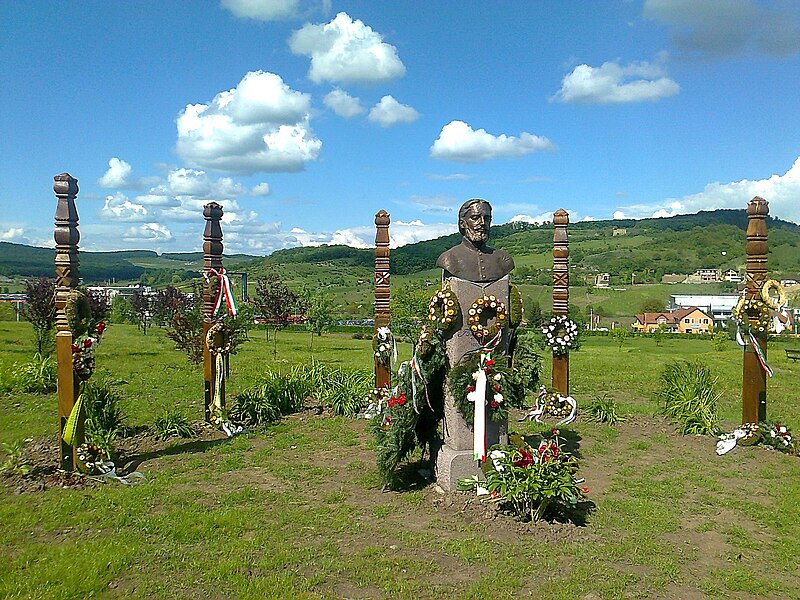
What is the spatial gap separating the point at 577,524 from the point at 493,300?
7.86 feet

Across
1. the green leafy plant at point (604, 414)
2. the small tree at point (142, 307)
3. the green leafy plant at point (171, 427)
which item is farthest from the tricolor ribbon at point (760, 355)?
the small tree at point (142, 307)

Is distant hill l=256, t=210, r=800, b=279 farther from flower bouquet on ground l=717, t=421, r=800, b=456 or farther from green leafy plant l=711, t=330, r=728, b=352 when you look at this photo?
flower bouquet on ground l=717, t=421, r=800, b=456

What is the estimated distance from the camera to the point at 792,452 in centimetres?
836

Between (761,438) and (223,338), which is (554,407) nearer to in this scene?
(761,438)

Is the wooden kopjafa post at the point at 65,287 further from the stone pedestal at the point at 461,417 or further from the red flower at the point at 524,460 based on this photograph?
the red flower at the point at 524,460

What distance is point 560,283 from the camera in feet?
35.0

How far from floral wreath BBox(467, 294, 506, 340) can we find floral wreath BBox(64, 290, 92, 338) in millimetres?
4773

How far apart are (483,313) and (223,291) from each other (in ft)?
16.5

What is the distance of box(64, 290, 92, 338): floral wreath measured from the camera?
7.18 m

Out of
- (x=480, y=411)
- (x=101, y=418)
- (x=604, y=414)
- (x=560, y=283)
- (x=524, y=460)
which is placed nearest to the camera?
(x=524, y=460)

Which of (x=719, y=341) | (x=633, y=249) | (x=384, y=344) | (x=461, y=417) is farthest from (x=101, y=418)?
(x=633, y=249)

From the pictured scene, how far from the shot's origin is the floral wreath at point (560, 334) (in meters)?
10.2

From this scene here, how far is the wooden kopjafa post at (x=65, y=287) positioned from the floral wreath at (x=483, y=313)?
4858mm

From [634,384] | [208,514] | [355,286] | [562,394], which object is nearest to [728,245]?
[355,286]
